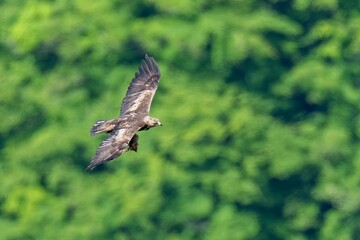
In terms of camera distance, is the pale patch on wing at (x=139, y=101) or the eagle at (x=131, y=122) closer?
the eagle at (x=131, y=122)

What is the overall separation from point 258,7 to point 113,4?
2.97 meters

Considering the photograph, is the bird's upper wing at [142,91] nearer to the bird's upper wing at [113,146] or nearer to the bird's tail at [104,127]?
the bird's tail at [104,127]

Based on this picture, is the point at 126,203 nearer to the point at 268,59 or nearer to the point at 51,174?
the point at 51,174

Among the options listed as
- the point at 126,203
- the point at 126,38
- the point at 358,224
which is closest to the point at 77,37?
the point at 126,38

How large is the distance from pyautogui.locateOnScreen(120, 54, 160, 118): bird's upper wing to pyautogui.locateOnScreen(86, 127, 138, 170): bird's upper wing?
4.47ft

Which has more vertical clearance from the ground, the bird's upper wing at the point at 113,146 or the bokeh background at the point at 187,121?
the bokeh background at the point at 187,121

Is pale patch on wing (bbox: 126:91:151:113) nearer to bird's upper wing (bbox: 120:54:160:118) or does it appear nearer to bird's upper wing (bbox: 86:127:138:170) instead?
bird's upper wing (bbox: 120:54:160:118)

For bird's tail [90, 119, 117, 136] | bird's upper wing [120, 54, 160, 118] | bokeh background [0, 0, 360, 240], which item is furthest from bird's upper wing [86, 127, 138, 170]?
bokeh background [0, 0, 360, 240]

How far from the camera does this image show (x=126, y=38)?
37906mm

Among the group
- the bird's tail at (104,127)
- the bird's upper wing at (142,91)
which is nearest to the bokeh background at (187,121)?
the bird's upper wing at (142,91)

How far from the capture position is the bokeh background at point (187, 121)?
36969 mm

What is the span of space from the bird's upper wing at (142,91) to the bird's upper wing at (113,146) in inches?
53.6

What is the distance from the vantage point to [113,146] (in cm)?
2122

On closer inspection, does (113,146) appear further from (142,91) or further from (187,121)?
(187,121)
